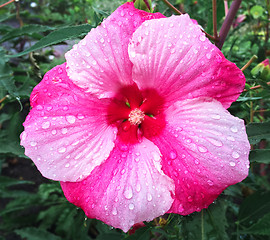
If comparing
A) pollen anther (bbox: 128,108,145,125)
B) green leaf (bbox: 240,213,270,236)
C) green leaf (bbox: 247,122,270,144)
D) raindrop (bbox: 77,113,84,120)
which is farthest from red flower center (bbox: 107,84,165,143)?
green leaf (bbox: 240,213,270,236)

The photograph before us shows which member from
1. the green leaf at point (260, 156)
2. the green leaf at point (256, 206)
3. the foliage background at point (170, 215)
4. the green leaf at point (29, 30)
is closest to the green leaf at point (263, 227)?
the foliage background at point (170, 215)

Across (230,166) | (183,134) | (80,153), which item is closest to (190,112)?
(183,134)

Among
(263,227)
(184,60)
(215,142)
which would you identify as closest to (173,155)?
(215,142)

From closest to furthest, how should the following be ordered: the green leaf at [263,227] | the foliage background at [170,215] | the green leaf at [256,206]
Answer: the foliage background at [170,215], the green leaf at [263,227], the green leaf at [256,206]

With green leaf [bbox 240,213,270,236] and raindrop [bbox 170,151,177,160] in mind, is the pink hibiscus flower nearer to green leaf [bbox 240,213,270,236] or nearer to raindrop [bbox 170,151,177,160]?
raindrop [bbox 170,151,177,160]

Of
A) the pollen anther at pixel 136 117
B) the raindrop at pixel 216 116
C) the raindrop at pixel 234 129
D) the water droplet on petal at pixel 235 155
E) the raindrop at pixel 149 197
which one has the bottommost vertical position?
Result: the raindrop at pixel 149 197

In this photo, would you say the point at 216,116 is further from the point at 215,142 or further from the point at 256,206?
the point at 256,206

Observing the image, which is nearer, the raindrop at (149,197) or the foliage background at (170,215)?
the raindrop at (149,197)

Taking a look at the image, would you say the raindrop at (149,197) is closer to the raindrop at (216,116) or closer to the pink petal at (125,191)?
the pink petal at (125,191)

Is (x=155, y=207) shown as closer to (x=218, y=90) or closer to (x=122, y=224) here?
(x=122, y=224)
